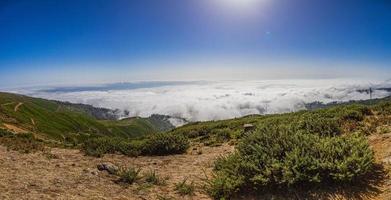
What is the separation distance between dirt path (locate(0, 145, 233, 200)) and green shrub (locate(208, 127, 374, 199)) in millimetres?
1090

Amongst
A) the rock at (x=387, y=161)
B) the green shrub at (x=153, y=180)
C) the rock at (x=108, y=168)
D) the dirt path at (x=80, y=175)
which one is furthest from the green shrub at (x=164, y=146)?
the rock at (x=387, y=161)

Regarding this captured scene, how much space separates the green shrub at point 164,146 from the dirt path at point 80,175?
32.1 inches

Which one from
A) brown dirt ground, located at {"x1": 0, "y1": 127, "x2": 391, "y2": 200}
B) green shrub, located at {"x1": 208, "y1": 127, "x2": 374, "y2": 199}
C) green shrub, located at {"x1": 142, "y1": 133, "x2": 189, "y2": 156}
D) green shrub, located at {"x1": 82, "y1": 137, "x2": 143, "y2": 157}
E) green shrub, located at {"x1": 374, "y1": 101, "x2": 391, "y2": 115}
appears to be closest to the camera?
brown dirt ground, located at {"x1": 0, "y1": 127, "x2": 391, "y2": 200}

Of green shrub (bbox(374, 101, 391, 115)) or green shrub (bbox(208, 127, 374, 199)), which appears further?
green shrub (bbox(374, 101, 391, 115))

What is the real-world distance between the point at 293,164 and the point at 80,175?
7.19m

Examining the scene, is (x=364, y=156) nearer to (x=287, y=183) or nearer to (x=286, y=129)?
Result: (x=287, y=183)

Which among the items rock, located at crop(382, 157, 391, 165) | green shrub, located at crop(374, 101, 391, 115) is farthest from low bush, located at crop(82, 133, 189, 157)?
green shrub, located at crop(374, 101, 391, 115)

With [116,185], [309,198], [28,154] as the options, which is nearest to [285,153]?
[309,198]

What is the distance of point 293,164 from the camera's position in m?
10.4

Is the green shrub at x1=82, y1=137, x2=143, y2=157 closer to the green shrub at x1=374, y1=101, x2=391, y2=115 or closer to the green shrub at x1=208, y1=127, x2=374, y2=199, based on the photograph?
the green shrub at x1=208, y1=127, x2=374, y2=199

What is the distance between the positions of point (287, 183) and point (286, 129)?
354cm

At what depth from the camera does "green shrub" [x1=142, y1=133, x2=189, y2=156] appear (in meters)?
18.0

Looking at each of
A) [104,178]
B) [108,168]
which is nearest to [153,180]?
[104,178]

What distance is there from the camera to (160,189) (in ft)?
37.7
